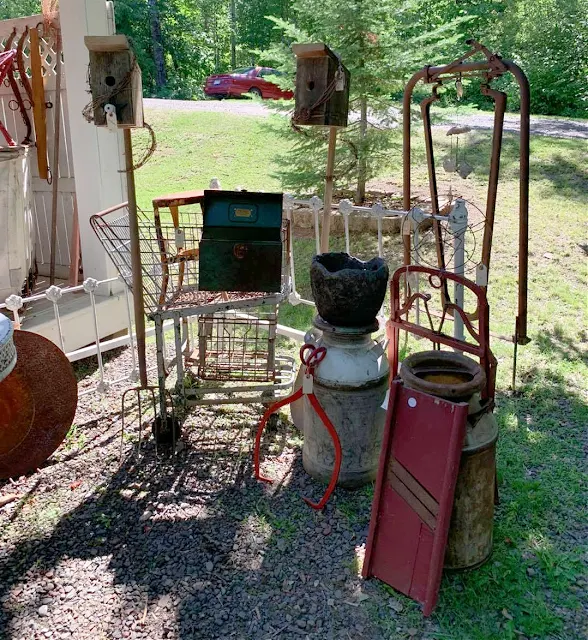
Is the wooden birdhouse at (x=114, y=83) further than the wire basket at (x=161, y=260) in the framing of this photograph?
No

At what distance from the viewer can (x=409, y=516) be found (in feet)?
8.30

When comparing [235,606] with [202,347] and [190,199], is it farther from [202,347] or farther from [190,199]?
[190,199]

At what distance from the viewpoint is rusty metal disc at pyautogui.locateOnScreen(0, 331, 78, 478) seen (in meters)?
3.33

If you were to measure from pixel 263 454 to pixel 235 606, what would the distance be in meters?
1.12

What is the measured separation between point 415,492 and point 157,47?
23.6 m

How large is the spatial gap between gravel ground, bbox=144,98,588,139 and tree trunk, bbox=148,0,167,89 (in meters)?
6.96

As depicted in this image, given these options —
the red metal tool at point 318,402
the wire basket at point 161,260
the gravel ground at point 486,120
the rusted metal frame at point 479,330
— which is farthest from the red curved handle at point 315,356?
the gravel ground at point 486,120

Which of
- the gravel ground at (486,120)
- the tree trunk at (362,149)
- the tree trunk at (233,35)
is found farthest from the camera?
the tree trunk at (233,35)

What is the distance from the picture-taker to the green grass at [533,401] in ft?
8.15

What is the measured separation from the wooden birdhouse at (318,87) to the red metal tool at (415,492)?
158 cm

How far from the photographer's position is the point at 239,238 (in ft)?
10.2

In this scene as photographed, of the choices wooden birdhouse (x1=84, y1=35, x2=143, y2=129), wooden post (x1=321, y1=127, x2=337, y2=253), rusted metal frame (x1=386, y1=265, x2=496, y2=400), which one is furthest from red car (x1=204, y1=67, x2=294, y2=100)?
rusted metal frame (x1=386, y1=265, x2=496, y2=400)

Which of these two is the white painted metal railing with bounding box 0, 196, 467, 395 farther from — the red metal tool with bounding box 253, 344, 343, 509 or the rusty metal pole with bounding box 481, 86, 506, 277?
the red metal tool with bounding box 253, 344, 343, 509

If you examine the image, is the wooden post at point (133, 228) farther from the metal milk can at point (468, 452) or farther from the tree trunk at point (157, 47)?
the tree trunk at point (157, 47)
